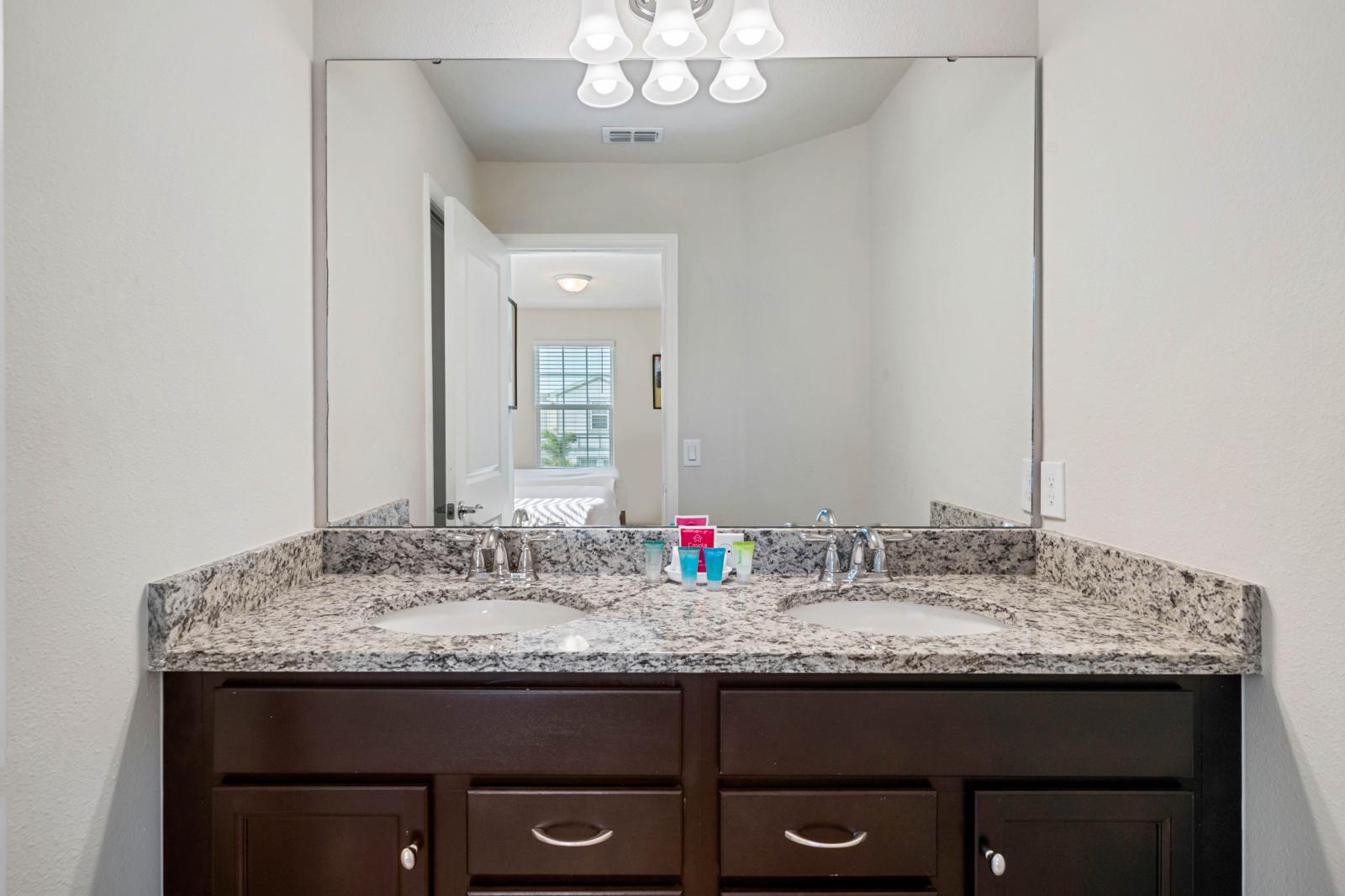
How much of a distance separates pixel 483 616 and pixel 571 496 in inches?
14.6

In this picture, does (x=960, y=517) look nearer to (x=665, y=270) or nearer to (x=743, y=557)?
(x=743, y=557)

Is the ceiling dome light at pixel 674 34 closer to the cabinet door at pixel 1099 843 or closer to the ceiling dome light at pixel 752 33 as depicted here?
the ceiling dome light at pixel 752 33

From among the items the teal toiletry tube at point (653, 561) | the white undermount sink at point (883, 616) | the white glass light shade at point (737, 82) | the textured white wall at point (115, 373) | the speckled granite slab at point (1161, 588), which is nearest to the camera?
the textured white wall at point (115, 373)

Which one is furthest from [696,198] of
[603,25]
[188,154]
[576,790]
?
[576,790]

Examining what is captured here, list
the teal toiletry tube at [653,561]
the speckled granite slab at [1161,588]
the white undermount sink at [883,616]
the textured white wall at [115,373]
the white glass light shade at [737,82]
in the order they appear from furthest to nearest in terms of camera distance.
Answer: the white glass light shade at [737,82], the teal toiletry tube at [653,561], the white undermount sink at [883,616], the speckled granite slab at [1161,588], the textured white wall at [115,373]

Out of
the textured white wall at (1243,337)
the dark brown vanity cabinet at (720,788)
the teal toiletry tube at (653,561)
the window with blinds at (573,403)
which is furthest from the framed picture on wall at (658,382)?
the textured white wall at (1243,337)

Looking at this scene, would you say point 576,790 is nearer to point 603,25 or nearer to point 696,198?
point 696,198

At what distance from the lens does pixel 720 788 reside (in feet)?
3.55

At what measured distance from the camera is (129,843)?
1030 mm

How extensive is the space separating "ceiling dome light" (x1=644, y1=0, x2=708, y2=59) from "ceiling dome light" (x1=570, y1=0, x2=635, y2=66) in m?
0.06

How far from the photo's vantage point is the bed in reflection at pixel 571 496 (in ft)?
5.57

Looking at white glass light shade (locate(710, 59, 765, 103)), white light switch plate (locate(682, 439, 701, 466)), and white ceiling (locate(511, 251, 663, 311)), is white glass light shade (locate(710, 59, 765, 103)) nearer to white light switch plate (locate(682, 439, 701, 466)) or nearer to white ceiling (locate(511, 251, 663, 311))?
white ceiling (locate(511, 251, 663, 311))

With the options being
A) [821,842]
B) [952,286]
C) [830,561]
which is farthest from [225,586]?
[952,286]

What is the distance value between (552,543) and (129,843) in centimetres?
87
